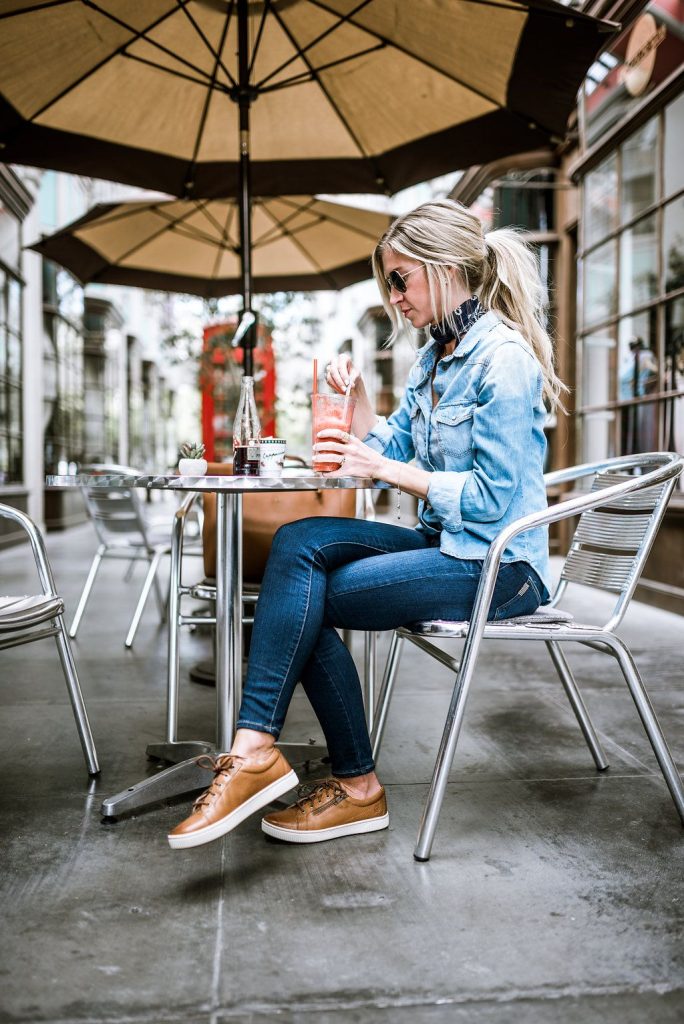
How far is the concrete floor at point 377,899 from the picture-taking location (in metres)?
1.42

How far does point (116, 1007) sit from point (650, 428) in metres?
5.27

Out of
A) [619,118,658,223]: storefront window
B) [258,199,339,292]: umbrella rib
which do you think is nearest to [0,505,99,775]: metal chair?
[258,199,339,292]: umbrella rib

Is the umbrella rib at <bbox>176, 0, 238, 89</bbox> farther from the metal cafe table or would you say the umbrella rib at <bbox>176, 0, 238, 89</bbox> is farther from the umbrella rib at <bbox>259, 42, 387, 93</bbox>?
the metal cafe table

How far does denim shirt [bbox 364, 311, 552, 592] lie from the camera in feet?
6.60

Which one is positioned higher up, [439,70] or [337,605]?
[439,70]

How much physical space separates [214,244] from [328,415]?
3.98m

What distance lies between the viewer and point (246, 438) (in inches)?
96.9

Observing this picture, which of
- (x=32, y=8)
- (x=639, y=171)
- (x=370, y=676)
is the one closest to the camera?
(x=370, y=676)

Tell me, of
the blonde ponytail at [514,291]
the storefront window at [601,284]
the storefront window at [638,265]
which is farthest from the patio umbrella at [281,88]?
the storefront window at [601,284]

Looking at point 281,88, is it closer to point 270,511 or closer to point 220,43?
point 220,43

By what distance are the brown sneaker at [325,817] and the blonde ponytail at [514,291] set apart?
103 centimetres

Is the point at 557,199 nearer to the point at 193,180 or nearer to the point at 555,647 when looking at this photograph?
the point at 193,180

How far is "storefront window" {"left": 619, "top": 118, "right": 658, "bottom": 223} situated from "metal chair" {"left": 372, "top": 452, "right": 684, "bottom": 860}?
13.7 feet

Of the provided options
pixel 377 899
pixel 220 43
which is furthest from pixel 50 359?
pixel 377 899
